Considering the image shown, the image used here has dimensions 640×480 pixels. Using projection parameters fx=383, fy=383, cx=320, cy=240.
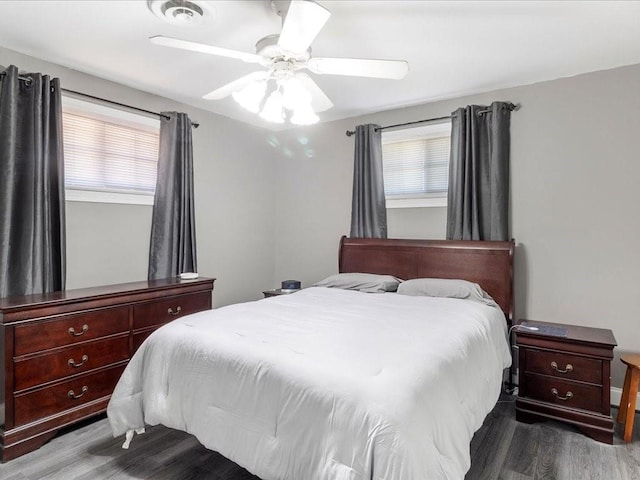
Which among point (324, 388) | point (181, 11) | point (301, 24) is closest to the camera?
point (324, 388)

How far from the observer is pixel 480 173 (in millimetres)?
3508

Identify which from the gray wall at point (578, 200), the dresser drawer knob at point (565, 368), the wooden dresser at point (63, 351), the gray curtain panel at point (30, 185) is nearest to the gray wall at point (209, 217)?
the gray curtain panel at point (30, 185)

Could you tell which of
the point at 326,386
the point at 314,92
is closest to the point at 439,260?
the point at 314,92

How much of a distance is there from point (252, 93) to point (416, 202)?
2.21 meters

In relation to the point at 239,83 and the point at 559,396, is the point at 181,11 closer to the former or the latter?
the point at 239,83

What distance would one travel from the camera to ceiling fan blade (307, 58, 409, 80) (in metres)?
2.10

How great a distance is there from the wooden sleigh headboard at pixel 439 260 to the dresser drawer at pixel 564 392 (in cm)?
62

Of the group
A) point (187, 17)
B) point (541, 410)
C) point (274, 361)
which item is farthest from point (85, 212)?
point (541, 410)

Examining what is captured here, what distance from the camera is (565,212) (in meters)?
3.22

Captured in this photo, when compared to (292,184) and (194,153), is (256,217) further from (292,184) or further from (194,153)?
(194,153)

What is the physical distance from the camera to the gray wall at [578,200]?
117 inches

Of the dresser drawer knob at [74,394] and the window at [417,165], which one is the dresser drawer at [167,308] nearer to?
the dresser drawer knob at [74,394]

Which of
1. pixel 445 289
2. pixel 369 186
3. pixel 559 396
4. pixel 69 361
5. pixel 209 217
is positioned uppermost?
pixel 369 186

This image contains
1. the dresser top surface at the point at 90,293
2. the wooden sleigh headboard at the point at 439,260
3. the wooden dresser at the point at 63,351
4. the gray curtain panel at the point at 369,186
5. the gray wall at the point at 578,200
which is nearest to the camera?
the wooden dresser at the point at 63,351
